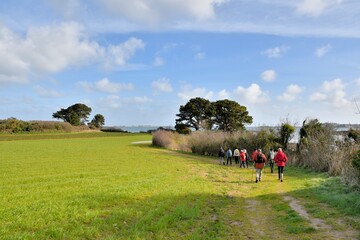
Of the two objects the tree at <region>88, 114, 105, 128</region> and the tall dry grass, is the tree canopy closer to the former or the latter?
the tall dry grass

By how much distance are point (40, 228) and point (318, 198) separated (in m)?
10.9

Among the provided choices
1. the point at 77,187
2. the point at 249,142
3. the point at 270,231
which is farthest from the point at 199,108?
the point at 270,231

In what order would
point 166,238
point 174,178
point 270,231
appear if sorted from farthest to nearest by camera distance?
point 174,178
point 270,231
point 166,238

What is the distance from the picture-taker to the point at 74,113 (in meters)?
118

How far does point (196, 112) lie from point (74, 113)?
59.1 m

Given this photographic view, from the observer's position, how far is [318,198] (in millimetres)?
14172

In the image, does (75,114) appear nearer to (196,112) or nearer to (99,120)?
(99,120)

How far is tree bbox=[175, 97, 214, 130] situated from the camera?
7411cm

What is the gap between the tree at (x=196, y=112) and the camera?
74113 millimetres

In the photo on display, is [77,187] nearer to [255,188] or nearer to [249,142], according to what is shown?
[255,188]

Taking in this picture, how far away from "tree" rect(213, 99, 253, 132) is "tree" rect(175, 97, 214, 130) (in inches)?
95.6

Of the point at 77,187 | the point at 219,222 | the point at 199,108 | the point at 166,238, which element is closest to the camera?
the point at 166,238

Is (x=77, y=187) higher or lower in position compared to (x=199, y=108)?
lower

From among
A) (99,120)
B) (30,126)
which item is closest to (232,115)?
(30,126)
